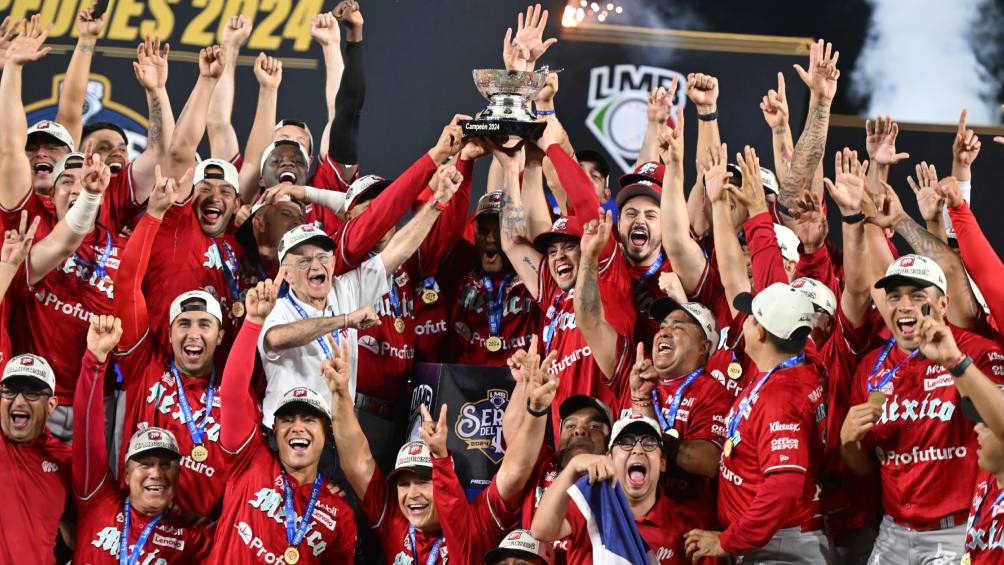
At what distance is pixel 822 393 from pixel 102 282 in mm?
3609

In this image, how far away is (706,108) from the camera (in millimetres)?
7930

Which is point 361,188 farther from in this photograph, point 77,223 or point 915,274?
point 915,274

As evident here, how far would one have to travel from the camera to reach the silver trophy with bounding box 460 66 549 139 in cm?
689

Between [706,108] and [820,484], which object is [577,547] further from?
[706,108]

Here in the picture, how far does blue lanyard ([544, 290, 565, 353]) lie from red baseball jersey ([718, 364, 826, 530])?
46.9 inches

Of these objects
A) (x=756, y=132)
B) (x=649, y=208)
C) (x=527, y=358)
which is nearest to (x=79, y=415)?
(x=527, y=358)

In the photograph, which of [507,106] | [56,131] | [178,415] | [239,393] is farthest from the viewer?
[56,131]

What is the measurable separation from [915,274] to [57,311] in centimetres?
412

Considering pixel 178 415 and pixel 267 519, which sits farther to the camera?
pixel 178 415

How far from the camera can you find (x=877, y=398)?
21.4 ft

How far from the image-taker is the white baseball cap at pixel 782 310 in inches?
254

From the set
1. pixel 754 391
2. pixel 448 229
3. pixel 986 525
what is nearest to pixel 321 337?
pixel 448 229

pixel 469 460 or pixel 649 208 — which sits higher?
pixel 649 208

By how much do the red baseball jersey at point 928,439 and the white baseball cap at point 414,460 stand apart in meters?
2.03
